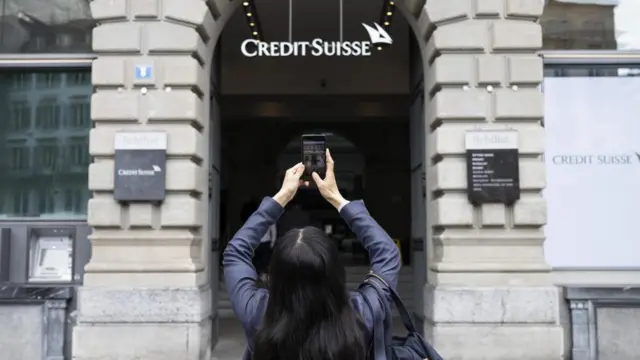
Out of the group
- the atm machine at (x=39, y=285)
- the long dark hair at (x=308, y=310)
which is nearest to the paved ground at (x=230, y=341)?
the atm machine at (x=39, y=285)

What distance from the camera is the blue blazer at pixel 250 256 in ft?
7.24

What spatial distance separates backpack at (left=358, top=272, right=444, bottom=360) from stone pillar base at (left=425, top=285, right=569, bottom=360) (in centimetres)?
511

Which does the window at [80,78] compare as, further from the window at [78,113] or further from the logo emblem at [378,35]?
the logo emblem at [378,35]

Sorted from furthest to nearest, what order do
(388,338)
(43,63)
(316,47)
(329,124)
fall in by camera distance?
(329,124)
(316,47)
(43,63)
(388,338)

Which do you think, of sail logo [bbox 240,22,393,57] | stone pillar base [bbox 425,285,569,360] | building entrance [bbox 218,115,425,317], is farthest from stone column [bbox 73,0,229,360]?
building entrance [bbox 218,115,425,317]

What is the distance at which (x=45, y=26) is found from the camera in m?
8.40

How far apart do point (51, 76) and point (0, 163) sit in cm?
135

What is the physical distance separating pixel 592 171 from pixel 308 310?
7100mm

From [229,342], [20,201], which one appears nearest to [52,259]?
[20,201]

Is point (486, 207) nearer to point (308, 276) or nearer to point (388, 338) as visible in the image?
point (388, 338)

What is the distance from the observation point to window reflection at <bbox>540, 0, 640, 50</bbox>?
831 centimetres

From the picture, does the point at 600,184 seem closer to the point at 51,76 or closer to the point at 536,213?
the point at 536,213

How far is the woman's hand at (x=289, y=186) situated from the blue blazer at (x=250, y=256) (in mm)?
28

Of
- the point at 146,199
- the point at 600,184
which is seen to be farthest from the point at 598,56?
the point at 146,199
